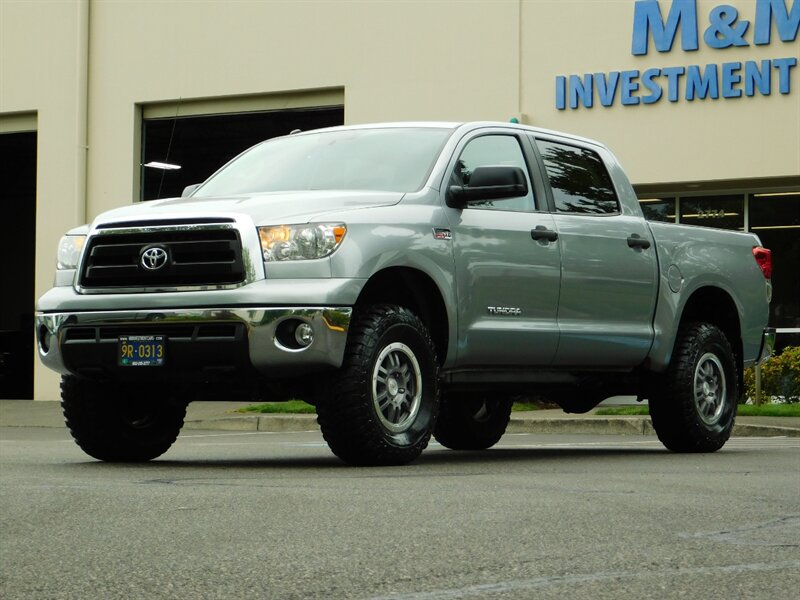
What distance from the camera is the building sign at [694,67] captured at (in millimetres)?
19578

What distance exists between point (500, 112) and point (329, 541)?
16599 millimetres

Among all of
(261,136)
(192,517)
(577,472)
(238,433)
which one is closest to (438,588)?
(192,517)

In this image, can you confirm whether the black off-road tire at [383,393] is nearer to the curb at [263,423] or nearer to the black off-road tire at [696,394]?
the black off-road tire at [696,394]

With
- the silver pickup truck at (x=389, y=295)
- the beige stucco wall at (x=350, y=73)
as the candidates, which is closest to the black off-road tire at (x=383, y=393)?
the silver pickup truck at (x=389, y=295)

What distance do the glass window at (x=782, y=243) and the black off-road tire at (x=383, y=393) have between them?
13.6 m

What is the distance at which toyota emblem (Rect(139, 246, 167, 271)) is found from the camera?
8.17 m

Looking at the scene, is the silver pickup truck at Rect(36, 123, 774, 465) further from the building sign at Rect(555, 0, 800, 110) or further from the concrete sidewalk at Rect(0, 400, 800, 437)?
the building sign at Rect(555, 0, 800, 110)

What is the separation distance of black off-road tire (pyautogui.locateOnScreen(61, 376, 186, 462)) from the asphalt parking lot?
21cm

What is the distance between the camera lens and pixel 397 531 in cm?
538

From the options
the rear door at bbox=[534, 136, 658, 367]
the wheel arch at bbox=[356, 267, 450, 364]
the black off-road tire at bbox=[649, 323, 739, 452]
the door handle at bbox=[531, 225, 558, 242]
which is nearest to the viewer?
the wheel arch at bbox=[356, 267, 450, 364]

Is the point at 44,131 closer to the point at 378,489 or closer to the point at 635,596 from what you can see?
the point at 378,489

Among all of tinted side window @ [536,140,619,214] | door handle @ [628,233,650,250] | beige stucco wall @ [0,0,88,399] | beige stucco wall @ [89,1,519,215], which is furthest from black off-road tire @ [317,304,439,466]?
beige stucco wall @ [0,0,88,399]

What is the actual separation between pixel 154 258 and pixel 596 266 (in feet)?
9.69

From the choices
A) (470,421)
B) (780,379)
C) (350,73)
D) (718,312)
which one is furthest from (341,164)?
(350,73)
